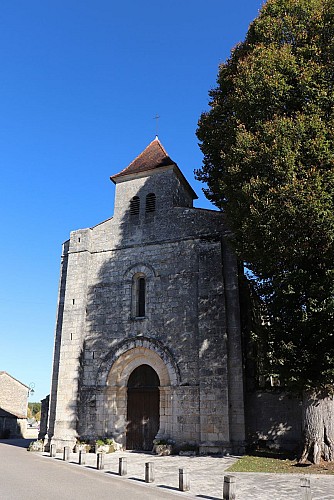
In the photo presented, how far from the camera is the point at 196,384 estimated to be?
50.8ft

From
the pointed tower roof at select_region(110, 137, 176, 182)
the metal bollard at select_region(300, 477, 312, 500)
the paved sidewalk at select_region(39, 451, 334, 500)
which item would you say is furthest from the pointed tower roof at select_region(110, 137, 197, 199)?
the metal bollard at select_region(300, 477, 312, 500)

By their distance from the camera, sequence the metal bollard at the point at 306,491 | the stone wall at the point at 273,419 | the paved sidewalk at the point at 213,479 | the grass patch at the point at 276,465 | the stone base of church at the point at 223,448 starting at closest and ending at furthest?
the metal bollard at the point at 306,491, the paved sidewalk at the point at 213,479, the grass patch at the point at 276,465, the stone base of church at the point at 223,448, the stone wall at the point at 273,419

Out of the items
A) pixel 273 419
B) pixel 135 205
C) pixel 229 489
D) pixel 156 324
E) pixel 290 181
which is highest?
pixel 135 205

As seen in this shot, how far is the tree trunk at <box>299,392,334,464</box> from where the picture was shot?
37.9 feet

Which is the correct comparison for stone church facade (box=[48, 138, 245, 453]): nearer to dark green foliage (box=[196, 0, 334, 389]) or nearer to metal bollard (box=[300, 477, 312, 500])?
dark green foliage (box=[196, 0, 334, 389])

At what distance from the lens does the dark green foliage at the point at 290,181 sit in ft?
37.5

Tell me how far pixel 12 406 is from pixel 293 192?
1361 inches

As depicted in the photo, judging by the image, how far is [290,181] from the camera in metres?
11.4

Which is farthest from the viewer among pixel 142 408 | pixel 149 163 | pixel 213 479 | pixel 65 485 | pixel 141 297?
pixel 149 163

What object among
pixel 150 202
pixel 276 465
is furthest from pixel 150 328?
pixel 276 465

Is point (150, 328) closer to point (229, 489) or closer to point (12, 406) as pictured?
point (229, 489)

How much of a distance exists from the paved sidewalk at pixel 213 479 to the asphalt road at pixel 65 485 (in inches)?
13.1

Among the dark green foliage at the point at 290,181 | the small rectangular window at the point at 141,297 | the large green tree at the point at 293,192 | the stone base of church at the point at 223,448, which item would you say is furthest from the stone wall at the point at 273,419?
the small rectangular window at the point at 141,297

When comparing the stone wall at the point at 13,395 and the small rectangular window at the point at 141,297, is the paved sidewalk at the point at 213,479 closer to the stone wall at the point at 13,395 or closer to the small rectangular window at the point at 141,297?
the small rectangular window at the point at 141,297
